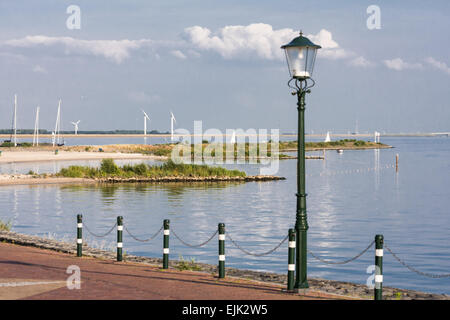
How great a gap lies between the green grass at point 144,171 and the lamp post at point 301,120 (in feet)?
161

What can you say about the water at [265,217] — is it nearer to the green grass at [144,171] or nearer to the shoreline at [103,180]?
the shoreline at [103,180]

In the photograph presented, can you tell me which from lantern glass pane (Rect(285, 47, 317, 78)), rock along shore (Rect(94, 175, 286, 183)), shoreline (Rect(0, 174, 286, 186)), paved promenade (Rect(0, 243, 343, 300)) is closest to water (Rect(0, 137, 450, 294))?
shoreline (Rect(0, 174, 286, 186))

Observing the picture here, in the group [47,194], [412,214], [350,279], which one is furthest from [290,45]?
[47,194]

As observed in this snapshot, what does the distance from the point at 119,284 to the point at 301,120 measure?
5.05m

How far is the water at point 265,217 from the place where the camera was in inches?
962

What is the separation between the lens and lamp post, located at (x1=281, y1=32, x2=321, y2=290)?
13.3m

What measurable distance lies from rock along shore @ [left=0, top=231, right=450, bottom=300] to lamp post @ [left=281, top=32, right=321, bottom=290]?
45.2 inches

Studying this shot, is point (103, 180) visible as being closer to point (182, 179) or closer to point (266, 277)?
point (182, 179)

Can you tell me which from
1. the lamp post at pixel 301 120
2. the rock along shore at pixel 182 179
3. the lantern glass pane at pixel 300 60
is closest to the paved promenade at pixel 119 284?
the lamp post at pixel 301 120

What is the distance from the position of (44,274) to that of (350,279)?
1001cm

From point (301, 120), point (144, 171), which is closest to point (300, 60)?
point (301, 120)
